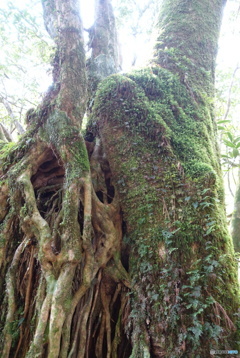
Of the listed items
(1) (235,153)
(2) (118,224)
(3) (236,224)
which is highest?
(1) (235,153)

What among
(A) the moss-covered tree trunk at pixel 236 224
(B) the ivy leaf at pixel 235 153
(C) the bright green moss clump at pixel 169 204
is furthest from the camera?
(B) the ivy leaf at pixel 235 153

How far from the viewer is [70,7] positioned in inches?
130

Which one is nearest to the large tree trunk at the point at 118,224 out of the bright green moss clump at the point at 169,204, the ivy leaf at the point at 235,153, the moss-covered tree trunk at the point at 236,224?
the bright green moss clump at the point at 169,204

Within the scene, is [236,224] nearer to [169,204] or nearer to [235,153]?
[235,153]

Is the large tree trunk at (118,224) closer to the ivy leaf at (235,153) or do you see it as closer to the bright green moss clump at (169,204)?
the bright green moss clump at (169,204)

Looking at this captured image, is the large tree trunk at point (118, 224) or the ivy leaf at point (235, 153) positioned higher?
the ivy leaf at point (235, 153)

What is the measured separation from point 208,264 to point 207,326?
471 mm

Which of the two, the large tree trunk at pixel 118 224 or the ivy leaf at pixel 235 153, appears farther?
the ivy leaf at pixel 235 153

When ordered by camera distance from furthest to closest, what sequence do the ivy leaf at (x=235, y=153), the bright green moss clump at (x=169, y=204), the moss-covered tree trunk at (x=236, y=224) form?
1. the ivy leaf at (x=235, y=153)
2. the moss-covered tree trunk at (x=236, y=224)
3. the bright green moss clump at (x=169, y=204)

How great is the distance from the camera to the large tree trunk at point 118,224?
2006mm

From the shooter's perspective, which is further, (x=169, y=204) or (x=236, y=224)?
(x=236, y=224)

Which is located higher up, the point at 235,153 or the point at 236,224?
the point at 235,153

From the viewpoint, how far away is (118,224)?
2.83 meters

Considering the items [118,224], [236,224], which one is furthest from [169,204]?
[236,224]
